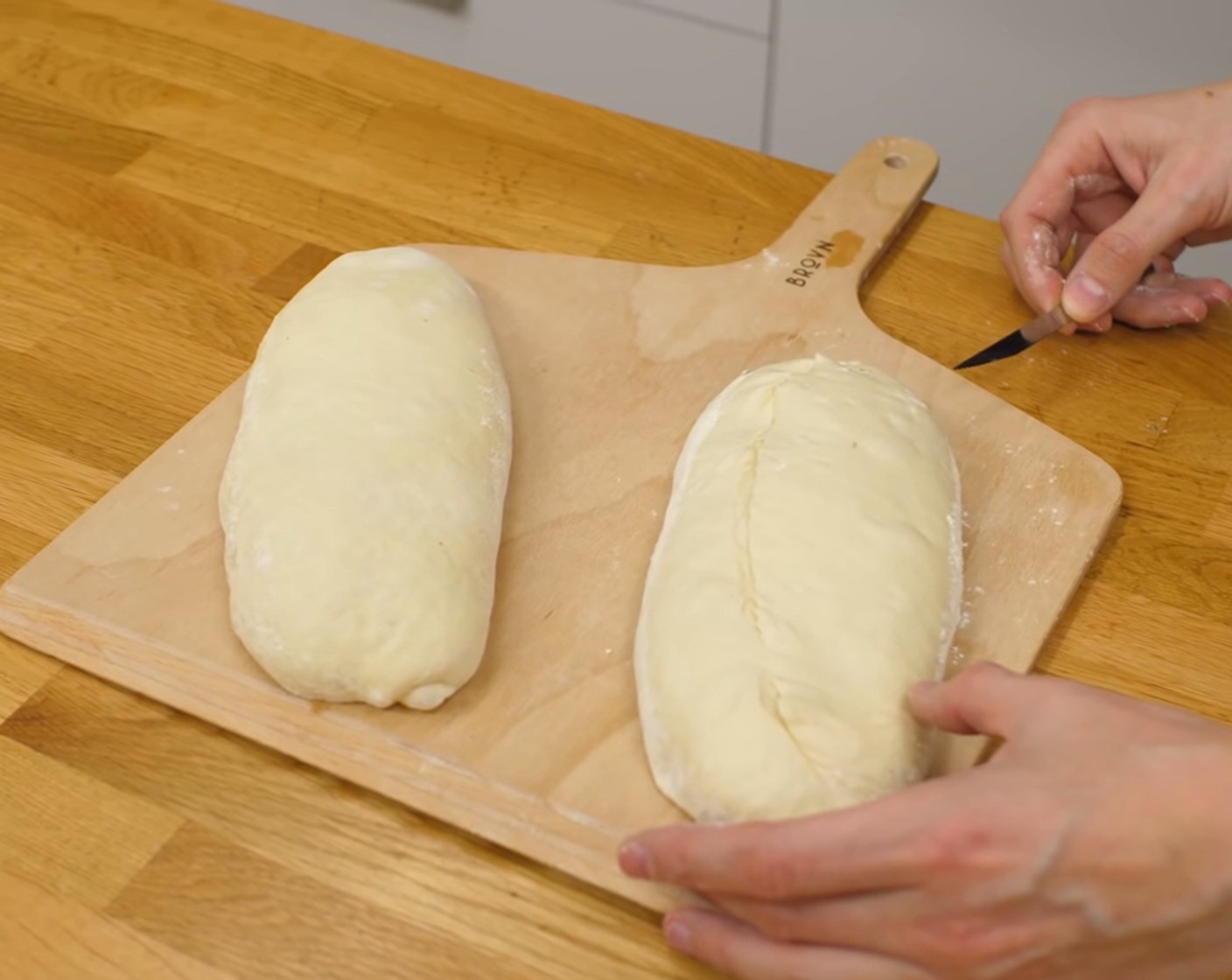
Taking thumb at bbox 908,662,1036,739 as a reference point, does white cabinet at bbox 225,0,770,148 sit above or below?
below

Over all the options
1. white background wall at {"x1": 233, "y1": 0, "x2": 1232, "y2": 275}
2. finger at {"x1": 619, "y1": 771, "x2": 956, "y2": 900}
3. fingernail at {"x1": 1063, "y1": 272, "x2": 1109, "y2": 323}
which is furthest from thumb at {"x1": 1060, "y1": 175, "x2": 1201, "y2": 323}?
white background wall at {"x1": 233, "y1": 0, "x2": 1232, "y2": 275}

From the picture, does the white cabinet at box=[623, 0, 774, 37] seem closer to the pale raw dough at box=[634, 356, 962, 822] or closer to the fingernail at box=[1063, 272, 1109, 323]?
the fingernail at box=[1063, 272, 1109, 323]

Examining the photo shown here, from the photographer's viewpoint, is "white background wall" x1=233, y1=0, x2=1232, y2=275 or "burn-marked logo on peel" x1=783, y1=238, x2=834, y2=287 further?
"white background wall" x1=233, y1=0, x2=1232, y2=275

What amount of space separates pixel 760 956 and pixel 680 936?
0.17 ft

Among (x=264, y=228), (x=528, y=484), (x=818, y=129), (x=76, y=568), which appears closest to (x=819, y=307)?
(x=528, y=484)

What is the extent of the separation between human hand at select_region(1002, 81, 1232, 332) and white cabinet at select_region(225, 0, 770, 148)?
0.95 metres

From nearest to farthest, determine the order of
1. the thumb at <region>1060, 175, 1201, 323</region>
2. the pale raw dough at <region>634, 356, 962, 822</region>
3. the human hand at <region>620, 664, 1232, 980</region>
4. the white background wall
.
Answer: the human hand at <region>620, 664, 1232, 980</region> < the pale raw dough at <region>634, 356, 962, 822</region> < the thumb at <region>1060, 175, 1201, 323</region> < the white background wall

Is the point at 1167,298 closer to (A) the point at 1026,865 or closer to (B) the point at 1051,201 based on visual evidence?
(B) the point at 1051,201

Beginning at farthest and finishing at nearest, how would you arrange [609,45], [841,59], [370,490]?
[609,45]
[841,59]
[370,490]

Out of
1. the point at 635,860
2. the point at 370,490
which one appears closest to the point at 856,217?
the point at 370,490

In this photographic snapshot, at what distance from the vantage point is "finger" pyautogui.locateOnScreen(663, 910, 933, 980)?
0.74m

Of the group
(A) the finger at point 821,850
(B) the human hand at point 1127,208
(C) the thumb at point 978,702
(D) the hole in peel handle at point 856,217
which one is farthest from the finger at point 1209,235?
(A) the finger at point 821,850

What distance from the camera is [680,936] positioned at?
31.4 inches

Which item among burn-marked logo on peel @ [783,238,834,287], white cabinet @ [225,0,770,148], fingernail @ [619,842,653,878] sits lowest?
white cabinet @ [225,0,770,148]
